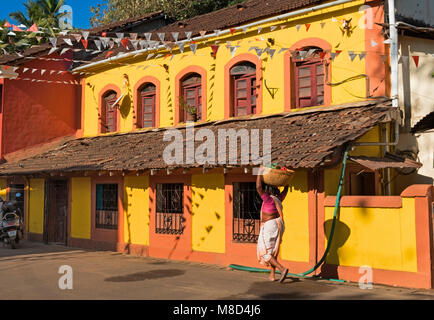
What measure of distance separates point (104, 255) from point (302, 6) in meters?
8.50

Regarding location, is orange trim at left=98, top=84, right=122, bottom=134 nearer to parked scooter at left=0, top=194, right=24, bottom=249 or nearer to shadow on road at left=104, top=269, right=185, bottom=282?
parked scooter at left=0, top=194, right=24, bottom=249

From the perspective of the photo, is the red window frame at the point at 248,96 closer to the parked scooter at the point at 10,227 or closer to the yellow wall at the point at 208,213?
the yellow wall at the point at 208,213

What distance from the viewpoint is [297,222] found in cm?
1003

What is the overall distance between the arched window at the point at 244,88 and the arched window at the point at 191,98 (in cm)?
132

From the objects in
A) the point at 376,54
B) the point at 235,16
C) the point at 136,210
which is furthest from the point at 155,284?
the point at 235,16

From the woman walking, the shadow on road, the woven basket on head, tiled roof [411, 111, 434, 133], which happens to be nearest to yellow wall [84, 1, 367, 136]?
tiled roof [411, 111, 434, 133]

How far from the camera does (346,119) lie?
1031 centimetres

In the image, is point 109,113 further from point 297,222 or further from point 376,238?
point 376,238

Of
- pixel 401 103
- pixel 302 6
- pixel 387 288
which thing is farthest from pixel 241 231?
pixel 302 6

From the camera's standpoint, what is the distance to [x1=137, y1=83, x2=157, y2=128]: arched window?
15.4m

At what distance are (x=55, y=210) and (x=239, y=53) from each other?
338 inches

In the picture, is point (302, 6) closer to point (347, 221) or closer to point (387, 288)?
point (347, 221)

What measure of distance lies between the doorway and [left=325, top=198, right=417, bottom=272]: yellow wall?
396 inches

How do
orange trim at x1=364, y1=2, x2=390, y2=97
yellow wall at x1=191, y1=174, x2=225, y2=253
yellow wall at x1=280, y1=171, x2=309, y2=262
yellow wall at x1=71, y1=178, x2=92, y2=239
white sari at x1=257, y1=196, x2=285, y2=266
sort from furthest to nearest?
1. yellow wall at x1=71, y1=178, x2=92, y2=239
2. yellow wall at x1=191, y1=174, x2=225, y2=253
3. orange trim at x1=364, y1=2, x2=390, y2=97
4. yellow wall at x1=280, y1=171, x2=309, y2=262
5. white sari at x1=257, y1=196, x2=285, y2=266
